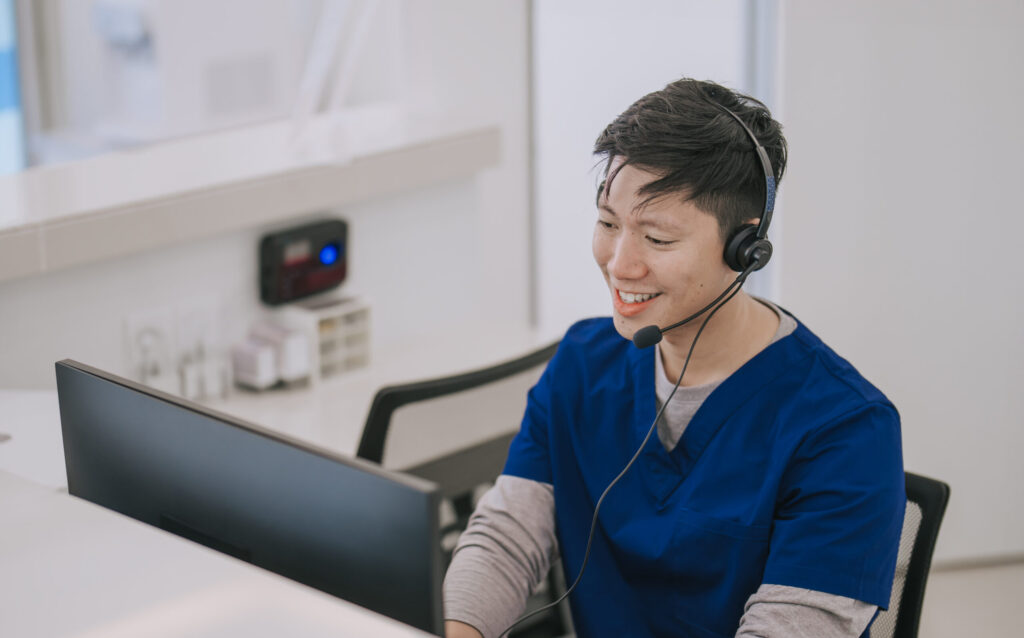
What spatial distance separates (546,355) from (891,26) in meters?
0.99

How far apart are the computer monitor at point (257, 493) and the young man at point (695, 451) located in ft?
1.19

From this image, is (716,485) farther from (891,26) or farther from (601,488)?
(891,26)

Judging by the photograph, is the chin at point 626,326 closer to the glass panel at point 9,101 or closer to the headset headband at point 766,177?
the headset headband at point 766,177

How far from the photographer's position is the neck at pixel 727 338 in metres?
1.24

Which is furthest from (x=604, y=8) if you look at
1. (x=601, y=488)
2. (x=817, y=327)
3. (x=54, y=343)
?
(x=601, y=488)

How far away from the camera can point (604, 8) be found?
2742mm

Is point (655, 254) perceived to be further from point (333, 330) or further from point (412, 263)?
point (412, 263)

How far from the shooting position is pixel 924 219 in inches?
Result: 88.9

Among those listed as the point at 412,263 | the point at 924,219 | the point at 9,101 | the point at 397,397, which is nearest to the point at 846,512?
the point at 397,397

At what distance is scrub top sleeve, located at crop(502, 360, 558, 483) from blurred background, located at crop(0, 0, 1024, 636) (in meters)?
0.81

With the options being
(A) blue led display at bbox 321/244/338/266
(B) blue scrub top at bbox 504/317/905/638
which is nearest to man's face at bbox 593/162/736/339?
(B) blue scrub top at bbox 504/317/905/638

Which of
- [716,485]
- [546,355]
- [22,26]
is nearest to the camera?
[716,485]

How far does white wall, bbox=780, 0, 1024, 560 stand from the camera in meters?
2.18

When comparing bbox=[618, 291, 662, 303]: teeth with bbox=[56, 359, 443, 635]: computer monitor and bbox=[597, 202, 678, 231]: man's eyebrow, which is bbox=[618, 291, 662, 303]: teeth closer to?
bbox=[597, 202, 678, 231]: man's eyebrow
